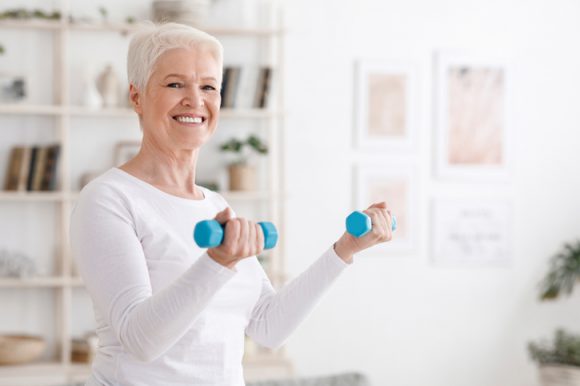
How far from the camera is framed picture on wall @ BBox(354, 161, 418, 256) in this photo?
5.36 m

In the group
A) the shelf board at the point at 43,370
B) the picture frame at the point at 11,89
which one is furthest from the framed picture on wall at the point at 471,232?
the picture frame at the point at 11,89

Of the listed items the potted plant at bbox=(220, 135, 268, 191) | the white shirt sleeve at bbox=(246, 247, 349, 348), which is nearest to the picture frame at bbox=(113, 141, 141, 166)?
the potted plant at bbox=(220, 135, 268, 191)

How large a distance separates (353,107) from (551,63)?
4.04 feet

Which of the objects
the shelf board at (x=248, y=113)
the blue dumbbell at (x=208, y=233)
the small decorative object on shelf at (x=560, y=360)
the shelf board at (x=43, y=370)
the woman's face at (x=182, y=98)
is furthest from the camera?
the small decorative object on shelf at (x=560, y=360)

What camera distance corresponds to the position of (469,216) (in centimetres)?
557

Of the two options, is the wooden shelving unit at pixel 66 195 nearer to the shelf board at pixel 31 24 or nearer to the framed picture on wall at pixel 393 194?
the shelf board at pixel 31 24

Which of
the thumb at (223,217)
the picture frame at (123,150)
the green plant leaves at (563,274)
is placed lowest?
the green plant leaves at (563,274)

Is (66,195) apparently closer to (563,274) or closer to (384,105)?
(384,105)

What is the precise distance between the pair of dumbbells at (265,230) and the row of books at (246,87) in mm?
3357

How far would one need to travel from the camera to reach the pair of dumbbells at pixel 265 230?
1.31 m

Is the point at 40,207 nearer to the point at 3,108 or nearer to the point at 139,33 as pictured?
the point at 3,108

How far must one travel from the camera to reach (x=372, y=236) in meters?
1.69

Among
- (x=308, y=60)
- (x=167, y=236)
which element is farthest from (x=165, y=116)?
(x=308, y=60)

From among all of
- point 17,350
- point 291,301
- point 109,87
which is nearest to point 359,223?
point 291,301
